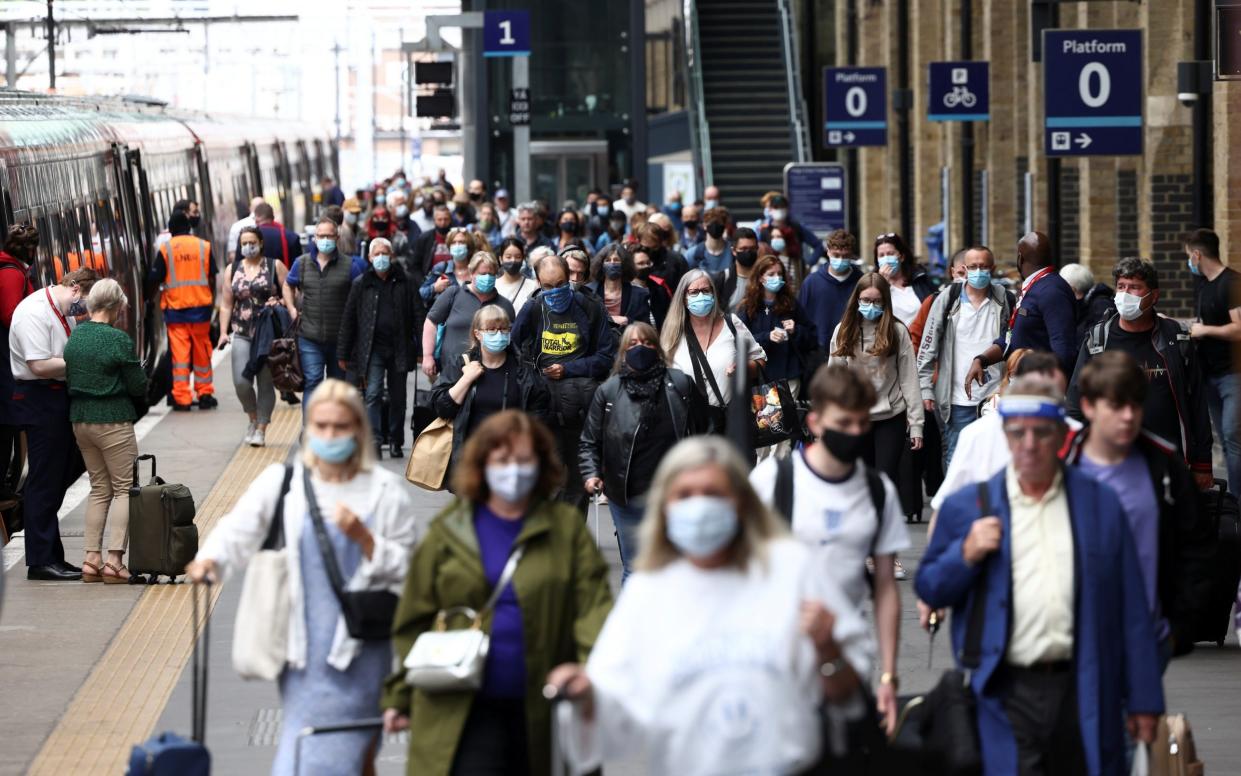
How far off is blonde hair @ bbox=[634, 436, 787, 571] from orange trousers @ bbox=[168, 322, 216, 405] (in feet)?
49.2

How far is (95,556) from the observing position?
12242mm

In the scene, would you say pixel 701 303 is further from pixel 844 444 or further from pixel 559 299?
pixel 844 444

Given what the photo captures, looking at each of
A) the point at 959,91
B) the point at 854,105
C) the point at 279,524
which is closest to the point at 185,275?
the point at 854,105

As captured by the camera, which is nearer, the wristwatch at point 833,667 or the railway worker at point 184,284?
the wristwatch at point 833,667

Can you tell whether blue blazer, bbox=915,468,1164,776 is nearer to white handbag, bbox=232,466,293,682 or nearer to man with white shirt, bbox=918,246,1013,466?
white handbag, bbox=232,466,293,682

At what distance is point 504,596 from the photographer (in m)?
5.77

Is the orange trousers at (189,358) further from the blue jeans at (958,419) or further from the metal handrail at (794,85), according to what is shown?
the metal handrail at (794,85)

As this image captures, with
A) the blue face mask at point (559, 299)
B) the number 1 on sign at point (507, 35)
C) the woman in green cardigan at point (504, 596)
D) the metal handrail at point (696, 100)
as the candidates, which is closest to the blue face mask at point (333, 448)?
the woman in green cardigan at point (504, 596)

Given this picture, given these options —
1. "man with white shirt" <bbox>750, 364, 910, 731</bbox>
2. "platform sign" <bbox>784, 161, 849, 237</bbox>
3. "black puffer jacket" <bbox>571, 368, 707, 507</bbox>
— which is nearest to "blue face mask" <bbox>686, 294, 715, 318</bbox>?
"black puffer jacket" <bbox>571, 368, 707, 507</bbox>

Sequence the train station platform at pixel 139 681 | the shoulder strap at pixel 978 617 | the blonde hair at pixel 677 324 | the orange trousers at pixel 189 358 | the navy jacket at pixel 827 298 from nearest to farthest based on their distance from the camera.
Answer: the shoulder strap at pixel 978 617 → the train station platform at pixel 139 681 → the blonde hair at pixel 677 324 → the navy jacket at pixel 827 298 → the orange trousers at pixel 189 358

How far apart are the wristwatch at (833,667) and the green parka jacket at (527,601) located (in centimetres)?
81

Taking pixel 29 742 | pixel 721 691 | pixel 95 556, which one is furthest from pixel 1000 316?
pixel 721 691

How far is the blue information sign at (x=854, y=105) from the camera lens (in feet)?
75.3

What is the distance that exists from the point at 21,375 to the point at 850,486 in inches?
265
